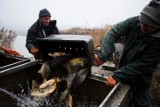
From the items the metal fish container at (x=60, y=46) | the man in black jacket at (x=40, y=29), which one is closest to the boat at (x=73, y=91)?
the metal fish container at (x=60, y=46)

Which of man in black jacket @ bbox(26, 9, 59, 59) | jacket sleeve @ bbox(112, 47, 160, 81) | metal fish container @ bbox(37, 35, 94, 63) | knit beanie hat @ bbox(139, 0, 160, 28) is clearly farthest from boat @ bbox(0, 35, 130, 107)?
man in black jacket @ bbox(26, 9, 59, 59)

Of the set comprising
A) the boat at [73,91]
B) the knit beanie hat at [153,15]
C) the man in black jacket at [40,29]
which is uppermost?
the knit beanie hat at [153,15]

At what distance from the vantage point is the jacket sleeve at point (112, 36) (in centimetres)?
254

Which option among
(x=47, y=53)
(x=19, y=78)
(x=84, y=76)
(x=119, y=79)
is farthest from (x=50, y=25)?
(x=119, y=79)

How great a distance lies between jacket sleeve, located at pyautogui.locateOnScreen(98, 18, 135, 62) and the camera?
2541mm

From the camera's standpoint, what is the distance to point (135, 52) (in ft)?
7.99

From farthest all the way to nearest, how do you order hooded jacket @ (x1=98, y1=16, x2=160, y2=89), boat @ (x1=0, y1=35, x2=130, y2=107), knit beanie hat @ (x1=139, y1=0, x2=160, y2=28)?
boat @ (x1=0, y1=35, x2=130, y2=107)
hooded jacket @ (x1=98, y1=16, x2=160, y2=89)
knit beanie hat @ (x1=139, y1=0, x2=160, y2=28)

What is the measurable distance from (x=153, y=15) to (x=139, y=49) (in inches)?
17.9

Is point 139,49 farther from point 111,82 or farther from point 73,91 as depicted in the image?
point 73,91

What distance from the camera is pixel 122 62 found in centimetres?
275

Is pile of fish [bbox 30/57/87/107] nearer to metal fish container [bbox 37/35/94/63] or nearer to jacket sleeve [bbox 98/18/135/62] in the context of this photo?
metal fish container [bbox 37/35/94/63]

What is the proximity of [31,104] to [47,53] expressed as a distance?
33.9 inches

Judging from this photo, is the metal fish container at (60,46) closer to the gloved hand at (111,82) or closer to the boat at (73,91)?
the boat at (73,91)

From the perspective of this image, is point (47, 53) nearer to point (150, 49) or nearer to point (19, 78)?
point (19, 78)
